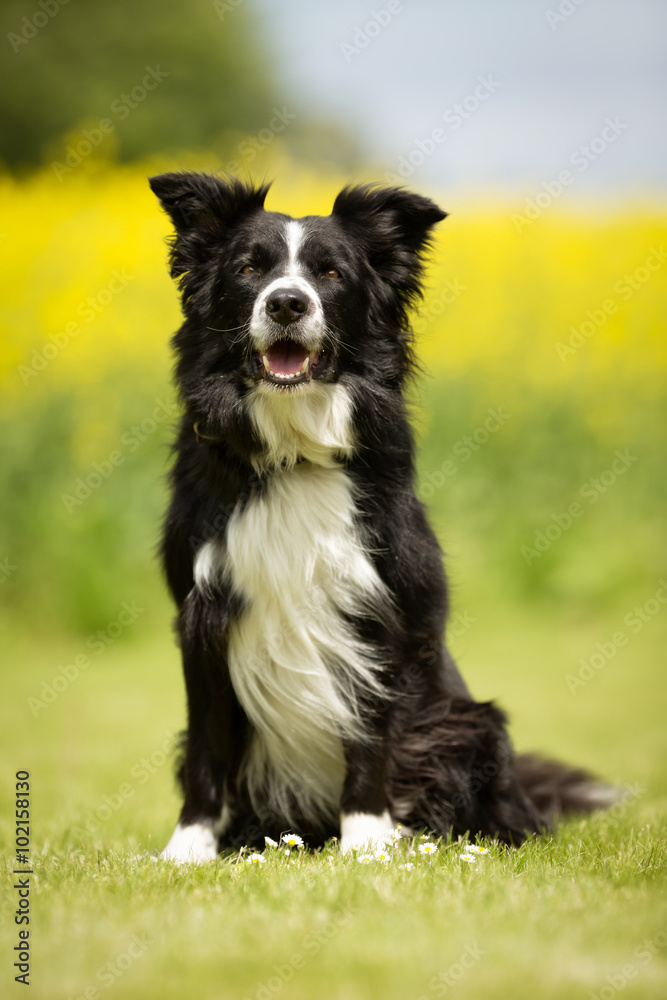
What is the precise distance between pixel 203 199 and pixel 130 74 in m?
17.8

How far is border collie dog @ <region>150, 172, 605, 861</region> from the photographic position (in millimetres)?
3285

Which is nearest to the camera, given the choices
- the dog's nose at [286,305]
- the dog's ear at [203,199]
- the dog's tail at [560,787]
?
the dog's nose at [286,305]

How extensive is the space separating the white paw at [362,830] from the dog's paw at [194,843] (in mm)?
454

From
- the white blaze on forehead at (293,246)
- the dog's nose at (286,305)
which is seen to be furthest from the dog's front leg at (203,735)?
the white blaze on forehead at (293,246)

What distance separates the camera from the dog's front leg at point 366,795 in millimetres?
3301

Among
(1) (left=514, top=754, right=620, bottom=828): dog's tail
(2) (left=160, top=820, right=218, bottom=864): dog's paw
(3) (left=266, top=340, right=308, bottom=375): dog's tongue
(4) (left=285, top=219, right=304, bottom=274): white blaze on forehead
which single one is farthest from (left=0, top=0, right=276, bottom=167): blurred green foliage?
(2) (left=160, top=820, right=218, bottom=864): dog's paw

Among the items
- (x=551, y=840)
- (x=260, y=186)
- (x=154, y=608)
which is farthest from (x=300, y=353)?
(x=154, y=608)

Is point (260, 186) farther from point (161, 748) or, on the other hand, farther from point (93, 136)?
point (93, 136)

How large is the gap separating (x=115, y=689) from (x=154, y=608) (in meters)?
1.15

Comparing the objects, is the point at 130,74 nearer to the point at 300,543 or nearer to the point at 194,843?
the point at 300,543

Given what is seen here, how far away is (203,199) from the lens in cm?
350

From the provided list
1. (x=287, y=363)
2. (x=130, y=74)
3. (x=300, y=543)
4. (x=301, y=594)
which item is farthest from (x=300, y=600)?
(x=130, y=74)

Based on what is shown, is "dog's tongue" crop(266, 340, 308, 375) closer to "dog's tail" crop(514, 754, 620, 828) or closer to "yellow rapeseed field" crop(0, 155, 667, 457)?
"dog's tail" crop(514, 754, 620, 828)

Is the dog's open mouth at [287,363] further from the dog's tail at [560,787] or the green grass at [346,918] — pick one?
the dog's tail at [560,787]
